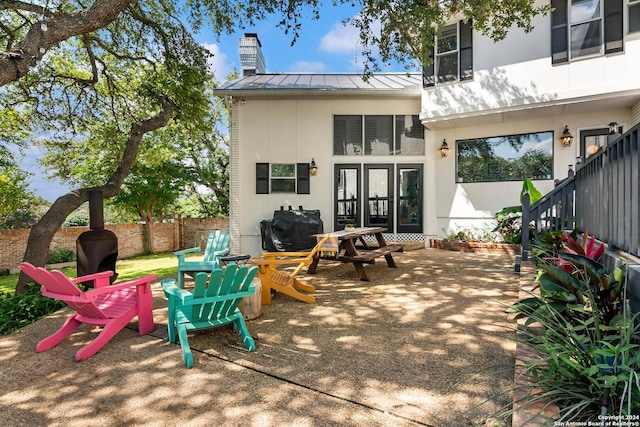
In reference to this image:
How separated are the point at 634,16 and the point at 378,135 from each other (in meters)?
5.92

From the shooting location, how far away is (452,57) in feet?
30.1

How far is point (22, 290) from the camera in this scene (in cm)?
580

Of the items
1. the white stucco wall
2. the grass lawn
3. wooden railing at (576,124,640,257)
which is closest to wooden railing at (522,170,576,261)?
wooden railing at (576,124,640,257)

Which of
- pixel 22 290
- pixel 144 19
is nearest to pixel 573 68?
pixel 144 19

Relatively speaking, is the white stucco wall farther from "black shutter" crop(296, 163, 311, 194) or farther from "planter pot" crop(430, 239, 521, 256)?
"black shutter" crop(296, 163, 311, 194)

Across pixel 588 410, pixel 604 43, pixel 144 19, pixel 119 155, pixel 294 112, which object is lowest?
pixel 588 410

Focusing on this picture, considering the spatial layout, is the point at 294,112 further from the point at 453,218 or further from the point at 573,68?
the point at 573,68

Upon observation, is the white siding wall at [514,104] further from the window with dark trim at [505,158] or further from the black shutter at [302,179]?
the black shutter at [302,179]

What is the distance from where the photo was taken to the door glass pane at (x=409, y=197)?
1000 centimetres

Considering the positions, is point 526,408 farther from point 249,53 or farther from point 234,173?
point 249,53

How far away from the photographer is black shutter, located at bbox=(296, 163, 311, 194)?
990 cm

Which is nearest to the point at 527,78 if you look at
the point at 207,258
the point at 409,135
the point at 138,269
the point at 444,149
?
the point at 444,149

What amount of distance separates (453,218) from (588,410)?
863 cm

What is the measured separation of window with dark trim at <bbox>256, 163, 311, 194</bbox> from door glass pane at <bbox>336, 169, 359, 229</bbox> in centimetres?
97
